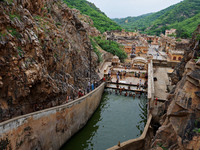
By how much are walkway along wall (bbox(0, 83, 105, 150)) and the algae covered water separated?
1.09m

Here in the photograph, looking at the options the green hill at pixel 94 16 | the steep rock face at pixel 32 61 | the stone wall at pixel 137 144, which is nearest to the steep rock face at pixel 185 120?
the stone wall at pixel 137 144

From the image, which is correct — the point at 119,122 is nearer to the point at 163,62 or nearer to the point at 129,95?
the point at 129,95

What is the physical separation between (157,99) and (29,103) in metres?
14.1

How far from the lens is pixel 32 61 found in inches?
595

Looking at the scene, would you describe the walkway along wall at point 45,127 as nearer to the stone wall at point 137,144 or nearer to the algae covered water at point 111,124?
the algae covered water at point 111,124

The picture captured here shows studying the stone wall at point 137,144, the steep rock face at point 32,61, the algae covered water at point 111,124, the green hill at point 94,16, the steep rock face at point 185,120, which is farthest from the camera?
the green hill at point 94,16

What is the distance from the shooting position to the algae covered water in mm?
18000

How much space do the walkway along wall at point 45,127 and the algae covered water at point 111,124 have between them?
1092 mm

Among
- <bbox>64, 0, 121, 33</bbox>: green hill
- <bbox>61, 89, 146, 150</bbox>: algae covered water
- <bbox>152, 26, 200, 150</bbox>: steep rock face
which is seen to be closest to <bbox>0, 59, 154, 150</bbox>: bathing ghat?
<bbox>61, 89, 146, 150</bbox>: algae covered water

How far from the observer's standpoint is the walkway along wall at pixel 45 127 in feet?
39.1

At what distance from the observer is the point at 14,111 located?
13750mm

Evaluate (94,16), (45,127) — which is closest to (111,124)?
(45,127)

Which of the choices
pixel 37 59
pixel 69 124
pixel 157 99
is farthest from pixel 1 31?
pixel 157 99

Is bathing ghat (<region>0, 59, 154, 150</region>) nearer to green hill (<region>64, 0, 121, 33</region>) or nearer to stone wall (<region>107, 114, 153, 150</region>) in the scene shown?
stone wall (<region>107, 114, 153, 150</region>)
